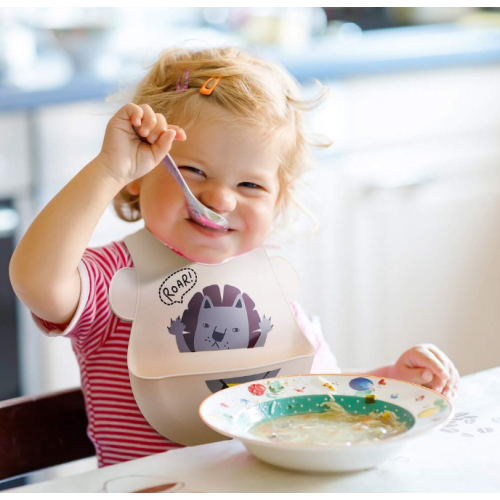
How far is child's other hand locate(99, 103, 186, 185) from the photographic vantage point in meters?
0.71

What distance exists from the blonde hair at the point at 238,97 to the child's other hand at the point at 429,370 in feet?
0.86

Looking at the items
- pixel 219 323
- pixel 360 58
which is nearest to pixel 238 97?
pixel 219 323

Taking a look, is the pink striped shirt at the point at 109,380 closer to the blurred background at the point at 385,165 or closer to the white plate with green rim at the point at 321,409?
the white plate with green rim at the point at 321,409

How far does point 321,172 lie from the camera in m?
1.84

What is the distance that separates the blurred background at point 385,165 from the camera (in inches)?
72.2

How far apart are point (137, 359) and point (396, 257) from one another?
1256 millimetres

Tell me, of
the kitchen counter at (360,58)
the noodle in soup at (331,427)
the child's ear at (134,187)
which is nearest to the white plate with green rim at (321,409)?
the noodle in soup at (331,427)

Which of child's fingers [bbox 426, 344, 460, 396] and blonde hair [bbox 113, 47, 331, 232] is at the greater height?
blonde hair [bbox 113, 47, 331, 232]

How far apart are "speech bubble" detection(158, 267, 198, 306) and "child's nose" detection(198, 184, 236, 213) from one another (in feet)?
0.26

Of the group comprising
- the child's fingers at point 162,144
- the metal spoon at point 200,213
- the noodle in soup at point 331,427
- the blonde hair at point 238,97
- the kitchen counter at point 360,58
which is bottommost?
the noodle in soup at point 331,427

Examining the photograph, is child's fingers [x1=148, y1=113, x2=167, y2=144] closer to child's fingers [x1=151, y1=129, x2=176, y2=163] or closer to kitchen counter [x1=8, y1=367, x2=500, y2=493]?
child's fingers [x1=151, y1=129, x2=176, y2=163]

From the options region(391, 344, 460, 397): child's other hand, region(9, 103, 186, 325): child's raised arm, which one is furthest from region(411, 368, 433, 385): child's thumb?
region(9, 103, 186, 325): child's raised arm

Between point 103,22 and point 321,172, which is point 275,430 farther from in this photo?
point 103,22

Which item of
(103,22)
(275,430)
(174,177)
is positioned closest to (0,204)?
(103,22)
